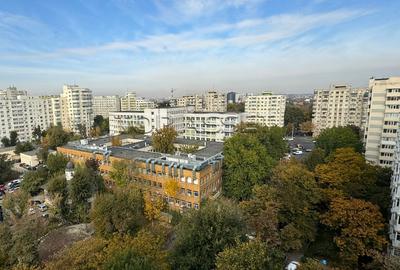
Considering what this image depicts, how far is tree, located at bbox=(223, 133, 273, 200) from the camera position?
30594 mm

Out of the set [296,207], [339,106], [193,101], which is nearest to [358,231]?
[296,207]

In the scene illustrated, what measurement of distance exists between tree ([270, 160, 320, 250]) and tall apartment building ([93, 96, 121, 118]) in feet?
327

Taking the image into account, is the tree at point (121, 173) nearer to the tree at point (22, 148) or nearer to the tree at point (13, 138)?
the tree at point (22, 148)

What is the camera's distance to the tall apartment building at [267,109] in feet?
252

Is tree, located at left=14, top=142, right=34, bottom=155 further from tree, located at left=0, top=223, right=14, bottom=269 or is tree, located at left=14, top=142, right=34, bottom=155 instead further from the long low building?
tree, located at left=0, top=223, right=14, bottom=269

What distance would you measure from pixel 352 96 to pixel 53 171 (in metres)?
71.5

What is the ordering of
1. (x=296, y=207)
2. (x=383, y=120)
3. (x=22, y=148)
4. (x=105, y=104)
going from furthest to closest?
1. (x=105, y=104)
2. (x=22, y=148)
3. (x=383, y=120)
4. (x=296, y=207)

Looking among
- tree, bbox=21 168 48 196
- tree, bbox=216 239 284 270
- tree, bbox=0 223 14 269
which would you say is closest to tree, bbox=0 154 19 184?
tree, bbox=21 168 48 196

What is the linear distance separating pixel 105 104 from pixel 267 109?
72.0 meters

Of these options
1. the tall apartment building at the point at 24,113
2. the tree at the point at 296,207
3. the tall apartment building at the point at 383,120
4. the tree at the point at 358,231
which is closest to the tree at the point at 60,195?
the tree at the point at 296,207

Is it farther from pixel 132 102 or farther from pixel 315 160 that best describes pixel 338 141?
pixel 132 102

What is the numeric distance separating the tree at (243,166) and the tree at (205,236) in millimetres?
13621

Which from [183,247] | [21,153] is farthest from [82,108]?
[183,247]

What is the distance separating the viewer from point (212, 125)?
207ft
